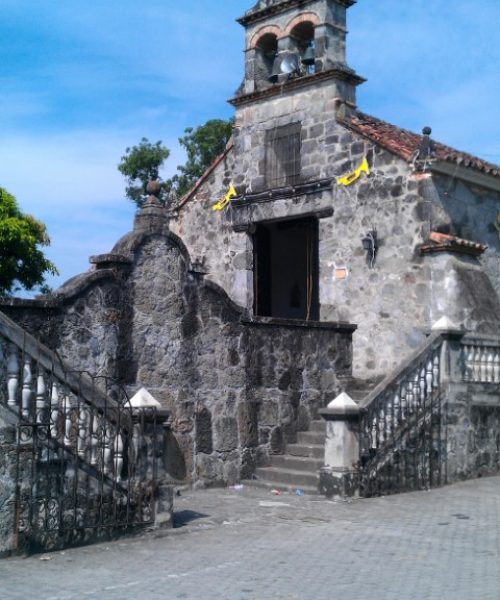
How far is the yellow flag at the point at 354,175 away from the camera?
15.3m

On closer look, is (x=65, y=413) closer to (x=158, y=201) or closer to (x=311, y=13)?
(x=158, y=201)

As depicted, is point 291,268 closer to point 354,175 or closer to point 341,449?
point 354,175

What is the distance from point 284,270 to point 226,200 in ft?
9.71

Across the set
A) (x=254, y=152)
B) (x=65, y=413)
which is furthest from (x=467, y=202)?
(x=65, y=413)

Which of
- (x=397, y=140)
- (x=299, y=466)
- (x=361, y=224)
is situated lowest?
(x=299, y=466)

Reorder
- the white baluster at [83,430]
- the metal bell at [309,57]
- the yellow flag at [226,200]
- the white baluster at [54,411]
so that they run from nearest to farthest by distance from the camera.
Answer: the white baluster at [54,411] → the white baluster at [83,430] → the metal bell at [309,57] → the yellow flag at [226,200]

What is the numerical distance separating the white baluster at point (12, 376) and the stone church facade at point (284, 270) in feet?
6.42

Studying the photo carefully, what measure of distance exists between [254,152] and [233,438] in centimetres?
730

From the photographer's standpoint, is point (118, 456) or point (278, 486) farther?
point (278, 486)

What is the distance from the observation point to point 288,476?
38.4 feet

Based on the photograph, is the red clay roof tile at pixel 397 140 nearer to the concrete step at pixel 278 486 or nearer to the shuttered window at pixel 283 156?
the shuttered window at pixel 283 156

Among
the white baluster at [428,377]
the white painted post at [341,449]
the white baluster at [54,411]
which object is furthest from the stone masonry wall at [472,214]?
the white baluster at [54,411]

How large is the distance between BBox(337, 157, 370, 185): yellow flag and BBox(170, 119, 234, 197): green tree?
14.1 meters

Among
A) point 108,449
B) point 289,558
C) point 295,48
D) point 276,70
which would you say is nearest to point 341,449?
point 289,558
